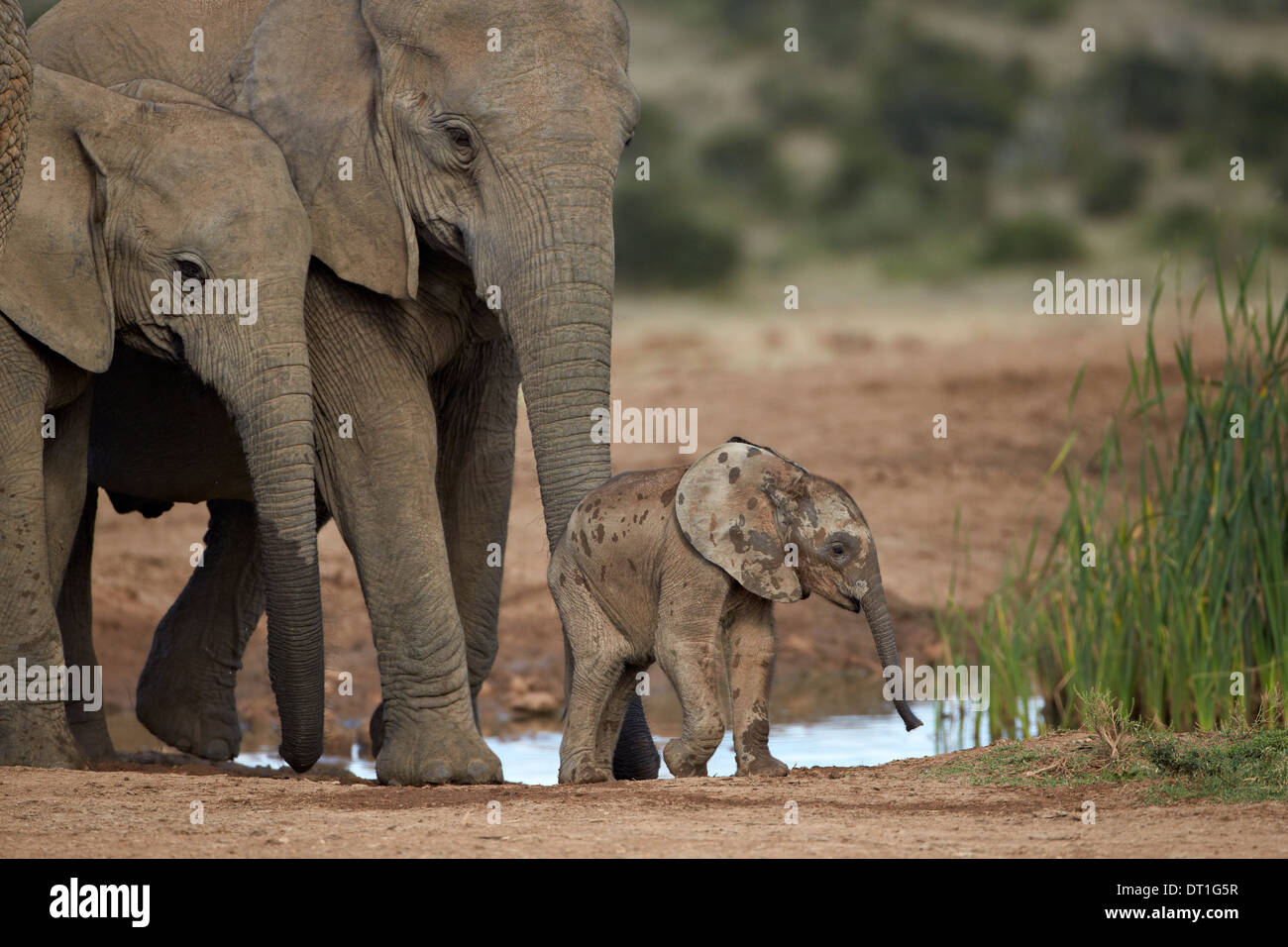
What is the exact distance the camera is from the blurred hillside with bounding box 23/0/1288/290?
91.8 ft

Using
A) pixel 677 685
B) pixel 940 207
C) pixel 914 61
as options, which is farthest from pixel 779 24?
pixel 677 685

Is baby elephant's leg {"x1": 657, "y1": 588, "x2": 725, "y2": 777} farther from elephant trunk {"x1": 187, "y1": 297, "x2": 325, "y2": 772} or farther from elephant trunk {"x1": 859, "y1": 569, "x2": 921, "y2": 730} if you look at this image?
elephant trunk {"x1": 187, "y1": 297, "x2": 325, "y2": 772}

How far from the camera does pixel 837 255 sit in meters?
27.8

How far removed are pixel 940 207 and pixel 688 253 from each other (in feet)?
17.6

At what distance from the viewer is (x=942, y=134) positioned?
3300 cm

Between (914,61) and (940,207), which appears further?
(914,61)

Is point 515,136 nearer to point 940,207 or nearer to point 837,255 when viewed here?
point 837,255

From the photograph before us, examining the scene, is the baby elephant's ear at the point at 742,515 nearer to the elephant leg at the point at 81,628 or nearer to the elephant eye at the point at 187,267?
the elephant eye at the point at 187,267

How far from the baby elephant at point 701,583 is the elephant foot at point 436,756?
20.7 inches

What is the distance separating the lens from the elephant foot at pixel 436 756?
6.99 meters

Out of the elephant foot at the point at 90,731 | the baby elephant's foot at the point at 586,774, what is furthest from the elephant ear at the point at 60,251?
the baby elephant's foot at the point at 586,774

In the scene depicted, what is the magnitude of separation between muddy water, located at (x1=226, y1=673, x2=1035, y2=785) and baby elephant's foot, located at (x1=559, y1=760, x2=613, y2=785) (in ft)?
4.69

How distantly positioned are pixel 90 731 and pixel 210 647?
2.67 ft

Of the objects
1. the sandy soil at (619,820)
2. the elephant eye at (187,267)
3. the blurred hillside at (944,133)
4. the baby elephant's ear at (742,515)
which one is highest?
the blurred hillside at (944,133)
